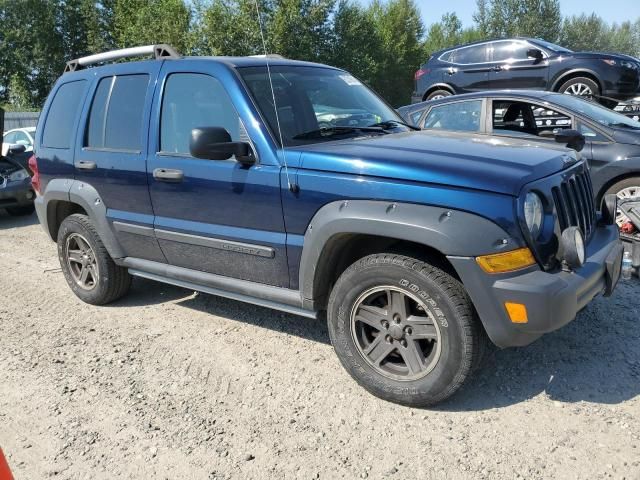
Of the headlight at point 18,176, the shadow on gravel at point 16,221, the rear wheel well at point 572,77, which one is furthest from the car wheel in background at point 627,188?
the headlight at point 18,176

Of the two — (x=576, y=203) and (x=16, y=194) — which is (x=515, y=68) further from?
Answer: (x=16, y=194)

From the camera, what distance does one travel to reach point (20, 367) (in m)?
3.85

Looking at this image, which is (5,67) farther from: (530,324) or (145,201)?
(530,324)

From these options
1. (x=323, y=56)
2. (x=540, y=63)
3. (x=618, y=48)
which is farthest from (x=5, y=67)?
(x=618, y=48)

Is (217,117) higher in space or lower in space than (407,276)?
higher

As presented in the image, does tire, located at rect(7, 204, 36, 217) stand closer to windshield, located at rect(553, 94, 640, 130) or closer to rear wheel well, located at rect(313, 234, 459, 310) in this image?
rear wheel well, located at rect(313, 234, 459, 310)

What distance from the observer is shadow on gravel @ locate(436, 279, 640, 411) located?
3172 millimetres

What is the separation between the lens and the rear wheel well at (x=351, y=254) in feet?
9.92

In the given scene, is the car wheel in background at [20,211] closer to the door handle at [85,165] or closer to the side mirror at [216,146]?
the door handle at [85,165]

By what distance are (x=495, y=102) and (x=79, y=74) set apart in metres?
4.32

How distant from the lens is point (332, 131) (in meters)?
3.68

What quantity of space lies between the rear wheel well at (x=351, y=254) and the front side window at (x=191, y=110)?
0.97 meters

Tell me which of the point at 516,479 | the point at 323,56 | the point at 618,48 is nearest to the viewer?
the point at 516,479

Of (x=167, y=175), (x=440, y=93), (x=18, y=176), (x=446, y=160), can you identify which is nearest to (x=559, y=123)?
(x=446, y=160)
